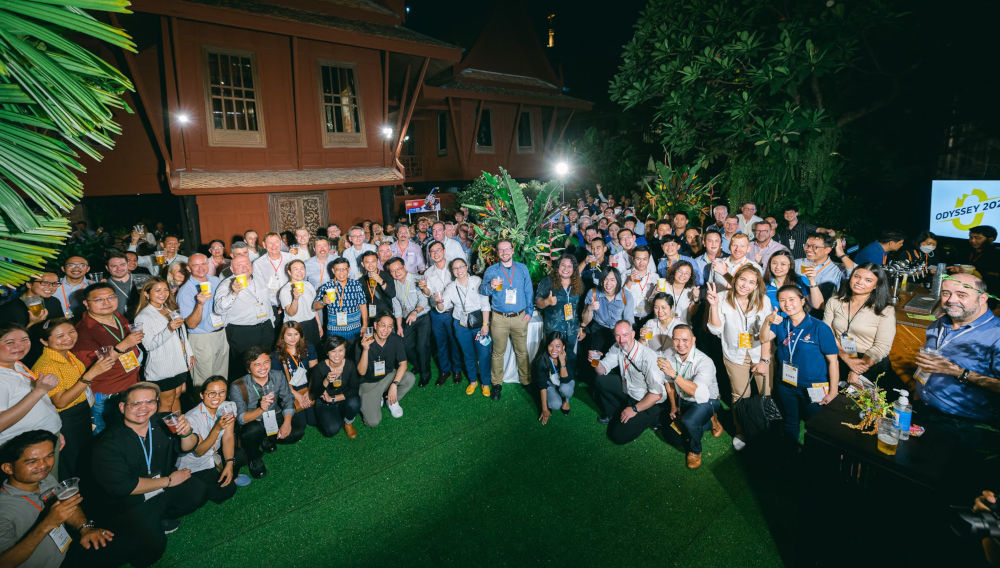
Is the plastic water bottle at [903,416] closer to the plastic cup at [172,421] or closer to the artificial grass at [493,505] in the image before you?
the artificial grass at [493,505]

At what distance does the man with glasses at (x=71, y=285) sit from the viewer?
4789 millimetres

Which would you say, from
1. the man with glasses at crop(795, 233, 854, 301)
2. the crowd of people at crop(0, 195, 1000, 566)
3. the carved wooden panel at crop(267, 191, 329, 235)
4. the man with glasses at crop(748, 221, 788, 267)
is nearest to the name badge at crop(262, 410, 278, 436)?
the crowd of people at crop(0, 195, 1000, 566)

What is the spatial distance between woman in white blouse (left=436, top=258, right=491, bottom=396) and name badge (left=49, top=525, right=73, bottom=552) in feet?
12.4

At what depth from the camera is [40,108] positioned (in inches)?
48.4

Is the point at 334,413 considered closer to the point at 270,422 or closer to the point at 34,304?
the point at 270,422

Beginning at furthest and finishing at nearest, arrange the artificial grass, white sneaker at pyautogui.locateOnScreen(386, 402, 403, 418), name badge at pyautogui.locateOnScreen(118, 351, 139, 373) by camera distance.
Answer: white sneaker at pyautogui.locateOnScreen(386, 402, 403, 418)
name badge at pyautogui.locateOnScreen(118, 351, 139, 373)
the artificial grass

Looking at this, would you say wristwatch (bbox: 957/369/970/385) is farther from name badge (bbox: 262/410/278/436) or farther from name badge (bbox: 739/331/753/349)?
name badge (bbox: 262/410/278/436)

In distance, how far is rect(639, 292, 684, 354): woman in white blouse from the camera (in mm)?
4320

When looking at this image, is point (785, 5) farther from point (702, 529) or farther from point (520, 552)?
point (520, 552)

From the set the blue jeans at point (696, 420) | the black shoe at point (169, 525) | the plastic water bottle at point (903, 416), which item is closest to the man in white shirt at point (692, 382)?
the blue jeans at point (696, 420)

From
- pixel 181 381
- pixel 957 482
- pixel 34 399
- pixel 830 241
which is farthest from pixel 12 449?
pixel 830 241

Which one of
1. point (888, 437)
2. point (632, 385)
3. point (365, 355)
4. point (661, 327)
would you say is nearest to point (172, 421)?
point (365, 355)

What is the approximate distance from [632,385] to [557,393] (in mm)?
1010

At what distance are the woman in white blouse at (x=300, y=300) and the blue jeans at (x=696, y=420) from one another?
4.60 metres
